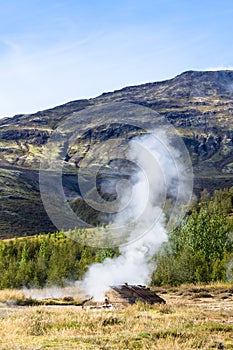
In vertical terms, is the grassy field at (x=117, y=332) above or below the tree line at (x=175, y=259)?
above

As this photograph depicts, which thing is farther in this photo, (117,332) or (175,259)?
(175,259)

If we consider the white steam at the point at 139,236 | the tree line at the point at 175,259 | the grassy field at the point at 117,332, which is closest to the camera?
the grassy field at the point at 117,332

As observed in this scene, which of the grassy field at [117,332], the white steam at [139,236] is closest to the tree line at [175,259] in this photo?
the white steam at [139,236]

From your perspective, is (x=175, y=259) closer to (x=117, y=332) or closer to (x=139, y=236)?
(x=139, y=236)

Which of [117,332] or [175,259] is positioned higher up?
[117,332]

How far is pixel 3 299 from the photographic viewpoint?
32.2m

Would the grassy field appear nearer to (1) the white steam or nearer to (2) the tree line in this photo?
(1) the white steam

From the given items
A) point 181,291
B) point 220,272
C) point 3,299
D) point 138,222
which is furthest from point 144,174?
point 3,299

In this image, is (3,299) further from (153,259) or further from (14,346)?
(153,259)

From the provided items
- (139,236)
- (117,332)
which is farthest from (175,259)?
(117,332)

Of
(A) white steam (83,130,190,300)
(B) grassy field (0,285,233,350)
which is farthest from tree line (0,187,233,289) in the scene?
(B) grassy field (0,285,233,350)

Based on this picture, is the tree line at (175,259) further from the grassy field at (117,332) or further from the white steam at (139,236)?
the grassy field at (117,332)

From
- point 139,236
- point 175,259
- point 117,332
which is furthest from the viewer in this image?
point 175,259

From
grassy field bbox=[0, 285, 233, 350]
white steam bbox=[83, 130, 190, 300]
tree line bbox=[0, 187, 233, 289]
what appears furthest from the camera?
tree line bbox=[0, 187, 233, 289]
